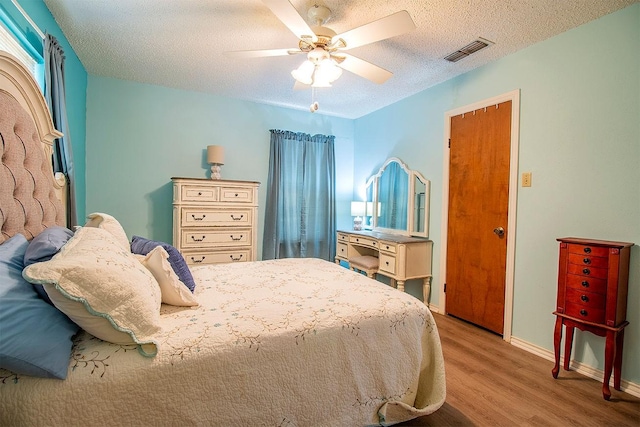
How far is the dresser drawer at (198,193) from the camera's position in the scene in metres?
3.10

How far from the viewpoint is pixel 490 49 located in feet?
8.11

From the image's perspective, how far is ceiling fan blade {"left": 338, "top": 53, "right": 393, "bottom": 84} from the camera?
6.79 feet

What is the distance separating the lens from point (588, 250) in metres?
1.84

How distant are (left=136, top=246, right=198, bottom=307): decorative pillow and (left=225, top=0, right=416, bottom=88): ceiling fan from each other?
1420mm

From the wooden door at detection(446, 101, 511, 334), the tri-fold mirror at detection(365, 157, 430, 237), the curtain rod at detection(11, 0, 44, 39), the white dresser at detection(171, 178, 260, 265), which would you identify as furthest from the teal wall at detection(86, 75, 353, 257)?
the wooden door at detection(446, 101, 511, 334)

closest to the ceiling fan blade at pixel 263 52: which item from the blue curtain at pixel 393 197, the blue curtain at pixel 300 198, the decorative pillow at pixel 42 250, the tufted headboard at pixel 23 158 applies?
the tufted headboard at pixel 23 158

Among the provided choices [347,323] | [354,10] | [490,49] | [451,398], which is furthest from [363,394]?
[490,49]

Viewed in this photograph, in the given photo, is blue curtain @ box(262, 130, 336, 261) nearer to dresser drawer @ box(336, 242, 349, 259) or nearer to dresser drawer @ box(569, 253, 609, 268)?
dresser drawer @ box(336, 242, 349, 259)

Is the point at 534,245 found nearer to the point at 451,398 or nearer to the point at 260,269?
the point at 451,398

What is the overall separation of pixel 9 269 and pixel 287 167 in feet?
10.7

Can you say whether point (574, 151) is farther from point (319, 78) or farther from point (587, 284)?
point (319, 78)

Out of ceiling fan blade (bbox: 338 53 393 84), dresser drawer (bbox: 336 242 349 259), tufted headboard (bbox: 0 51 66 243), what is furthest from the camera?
dresser drawer (bbox: 336 242 349 259)

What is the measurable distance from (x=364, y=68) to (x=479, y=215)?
1.72 m

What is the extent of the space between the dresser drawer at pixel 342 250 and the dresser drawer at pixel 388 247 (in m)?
0.69
